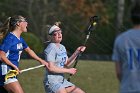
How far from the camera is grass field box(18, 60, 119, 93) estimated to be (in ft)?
51.0

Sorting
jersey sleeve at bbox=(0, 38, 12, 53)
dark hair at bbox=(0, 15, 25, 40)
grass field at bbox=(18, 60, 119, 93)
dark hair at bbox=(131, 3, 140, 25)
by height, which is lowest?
grass field at bbox=(18, 60, 119, 93)

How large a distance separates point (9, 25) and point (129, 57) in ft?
14.0

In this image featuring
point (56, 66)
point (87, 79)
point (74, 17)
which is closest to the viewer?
point (56, 66)

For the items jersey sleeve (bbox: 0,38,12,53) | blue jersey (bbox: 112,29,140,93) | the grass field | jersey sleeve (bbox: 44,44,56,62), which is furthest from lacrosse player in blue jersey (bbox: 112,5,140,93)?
the grass field

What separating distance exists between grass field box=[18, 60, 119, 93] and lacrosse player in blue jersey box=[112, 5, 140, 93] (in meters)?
8.79

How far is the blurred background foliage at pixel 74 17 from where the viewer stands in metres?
30.2

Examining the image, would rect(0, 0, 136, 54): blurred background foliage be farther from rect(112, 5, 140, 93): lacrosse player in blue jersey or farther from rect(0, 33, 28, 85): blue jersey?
rect(112, 5, 140, 93): lacrosse player in blue jersey

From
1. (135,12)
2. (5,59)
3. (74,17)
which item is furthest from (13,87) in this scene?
(74,17)

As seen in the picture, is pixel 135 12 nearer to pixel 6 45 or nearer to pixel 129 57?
pixel 129 57

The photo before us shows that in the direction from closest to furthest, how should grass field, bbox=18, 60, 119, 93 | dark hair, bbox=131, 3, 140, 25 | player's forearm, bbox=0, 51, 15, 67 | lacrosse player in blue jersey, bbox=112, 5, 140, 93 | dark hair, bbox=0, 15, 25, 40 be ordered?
1. dark hair, bbox=131, 3, 140, 25
2. lacrosse player in blue jersey, bbox=112, 5, 140, 93
3. player's forearm, bbox=0, 51, 15, 67
4. dark hair, bbox=0, 15, 25, 40
5. grass field, bbox=18, 60, 119, 93

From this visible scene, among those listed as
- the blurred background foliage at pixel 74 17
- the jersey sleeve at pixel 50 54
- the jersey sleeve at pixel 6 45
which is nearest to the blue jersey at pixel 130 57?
the jersey sleeve at pixel 50 54

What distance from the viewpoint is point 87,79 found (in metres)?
16.8

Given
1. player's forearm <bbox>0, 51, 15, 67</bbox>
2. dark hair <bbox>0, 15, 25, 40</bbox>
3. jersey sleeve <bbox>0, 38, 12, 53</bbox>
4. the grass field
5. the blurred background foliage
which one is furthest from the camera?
the blurred background foliage

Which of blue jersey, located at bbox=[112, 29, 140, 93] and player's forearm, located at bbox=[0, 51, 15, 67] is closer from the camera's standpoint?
blue jersey, located at bbox=[112, 29, 140, 93]
